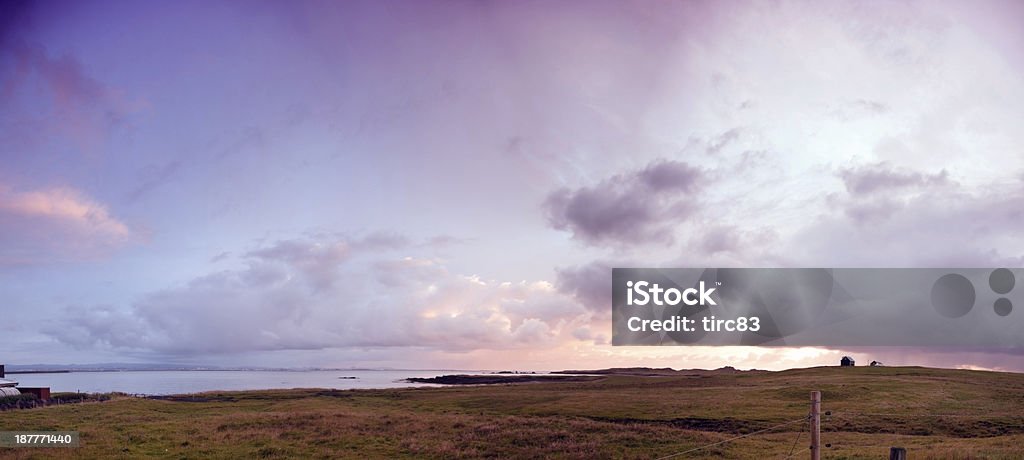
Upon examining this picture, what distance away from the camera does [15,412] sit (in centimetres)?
6103

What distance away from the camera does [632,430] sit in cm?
4597

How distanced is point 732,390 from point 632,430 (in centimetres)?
4417

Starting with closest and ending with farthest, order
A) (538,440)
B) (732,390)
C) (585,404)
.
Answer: (538,440), (585,404), (732,390)

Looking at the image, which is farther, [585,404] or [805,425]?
[585,404]

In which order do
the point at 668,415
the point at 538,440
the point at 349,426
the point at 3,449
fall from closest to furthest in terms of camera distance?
the point at 3,449
the point at 538,440
the point at 349,426
the point at 668,415

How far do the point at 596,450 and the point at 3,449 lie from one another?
36.4 m

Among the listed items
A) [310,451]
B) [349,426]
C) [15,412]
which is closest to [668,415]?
[349,426]

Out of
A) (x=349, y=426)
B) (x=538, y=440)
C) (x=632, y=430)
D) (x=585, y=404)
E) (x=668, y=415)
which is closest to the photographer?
(x=538, y=440)

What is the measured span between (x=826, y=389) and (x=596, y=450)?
161ft

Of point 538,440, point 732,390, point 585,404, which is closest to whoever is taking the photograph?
point 538,440

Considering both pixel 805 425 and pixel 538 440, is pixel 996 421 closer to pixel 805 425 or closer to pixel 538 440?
pixel 805 425

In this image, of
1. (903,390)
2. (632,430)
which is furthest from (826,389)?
(632,430)

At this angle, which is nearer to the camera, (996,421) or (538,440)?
(538,440)

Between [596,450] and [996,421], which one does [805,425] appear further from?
[596,450]
